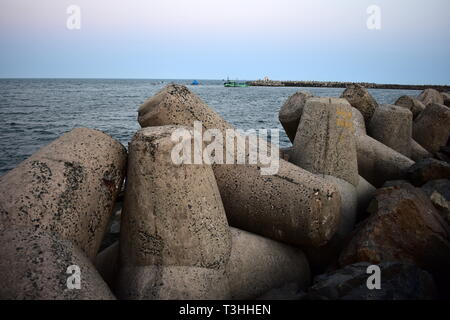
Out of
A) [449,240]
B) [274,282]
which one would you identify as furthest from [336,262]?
[449,240]

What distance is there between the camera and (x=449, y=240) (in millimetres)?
2465

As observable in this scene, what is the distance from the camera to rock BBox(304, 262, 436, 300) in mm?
1780

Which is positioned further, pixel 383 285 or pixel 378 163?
pixel 378 163

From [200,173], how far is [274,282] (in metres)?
0.88

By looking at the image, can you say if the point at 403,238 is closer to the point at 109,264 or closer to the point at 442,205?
the point at 442,205

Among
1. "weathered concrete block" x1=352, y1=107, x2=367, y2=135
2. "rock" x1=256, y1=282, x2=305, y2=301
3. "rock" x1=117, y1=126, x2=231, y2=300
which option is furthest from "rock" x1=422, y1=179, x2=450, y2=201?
"rock" x1=117, y1=126, x2=231, y2=300

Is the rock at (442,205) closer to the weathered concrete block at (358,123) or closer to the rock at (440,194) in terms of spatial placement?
the rock at (440,194)

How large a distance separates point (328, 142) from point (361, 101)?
2435 millimetres

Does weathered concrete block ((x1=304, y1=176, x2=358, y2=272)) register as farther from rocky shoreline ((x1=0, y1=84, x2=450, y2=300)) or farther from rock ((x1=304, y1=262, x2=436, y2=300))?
rock ((x1=304, y1=262, x2=436, y2=300))

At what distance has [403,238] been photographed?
7.97ft

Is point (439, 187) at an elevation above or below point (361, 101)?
below

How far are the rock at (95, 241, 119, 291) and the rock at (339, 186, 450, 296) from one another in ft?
4.88

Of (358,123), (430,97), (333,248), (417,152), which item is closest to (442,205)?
(333,248)
